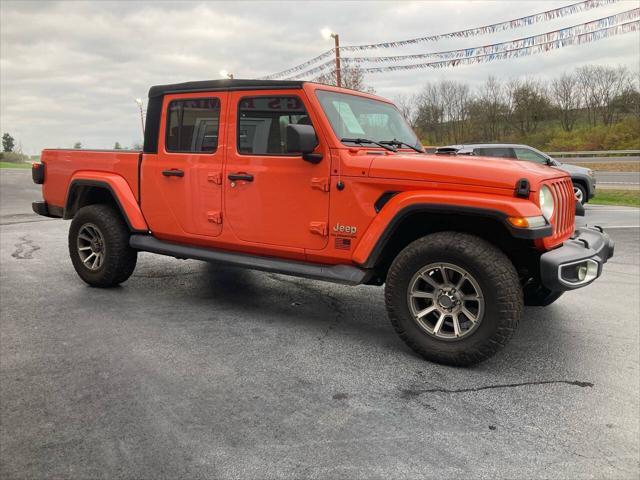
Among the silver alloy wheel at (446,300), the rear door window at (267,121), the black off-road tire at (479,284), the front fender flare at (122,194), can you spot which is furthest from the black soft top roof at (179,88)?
the silver alloy wheel at (446,300)

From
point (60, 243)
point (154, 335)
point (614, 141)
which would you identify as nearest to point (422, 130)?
point (614, 141)

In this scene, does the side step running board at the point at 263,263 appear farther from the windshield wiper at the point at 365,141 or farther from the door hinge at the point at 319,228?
the windshield wiper at the point at 365,141

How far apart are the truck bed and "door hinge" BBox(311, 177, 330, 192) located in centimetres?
207

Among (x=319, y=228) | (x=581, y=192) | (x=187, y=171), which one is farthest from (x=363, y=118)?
(x=581, y=192)

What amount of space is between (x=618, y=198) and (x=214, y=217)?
565 inches

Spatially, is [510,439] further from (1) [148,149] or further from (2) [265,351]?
(1) [148,149]

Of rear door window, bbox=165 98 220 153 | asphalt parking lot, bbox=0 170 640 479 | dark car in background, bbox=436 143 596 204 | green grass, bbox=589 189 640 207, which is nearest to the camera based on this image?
asphalt parking lot, bbox=0 170 640 479

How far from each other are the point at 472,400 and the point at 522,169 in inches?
58.6

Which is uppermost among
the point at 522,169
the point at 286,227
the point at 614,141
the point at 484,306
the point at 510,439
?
the point at 614,141

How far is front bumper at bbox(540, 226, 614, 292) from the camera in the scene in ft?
10.1

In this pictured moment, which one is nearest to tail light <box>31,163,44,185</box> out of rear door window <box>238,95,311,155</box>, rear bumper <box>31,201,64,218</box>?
rear bumper <box>31,201,64,218</box>

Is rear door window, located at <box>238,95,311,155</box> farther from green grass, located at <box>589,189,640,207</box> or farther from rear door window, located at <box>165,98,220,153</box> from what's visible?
green grass, located at <box>589,189,640,207</box>

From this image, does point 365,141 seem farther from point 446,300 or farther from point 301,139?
point 446,300

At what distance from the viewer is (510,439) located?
2471mm
